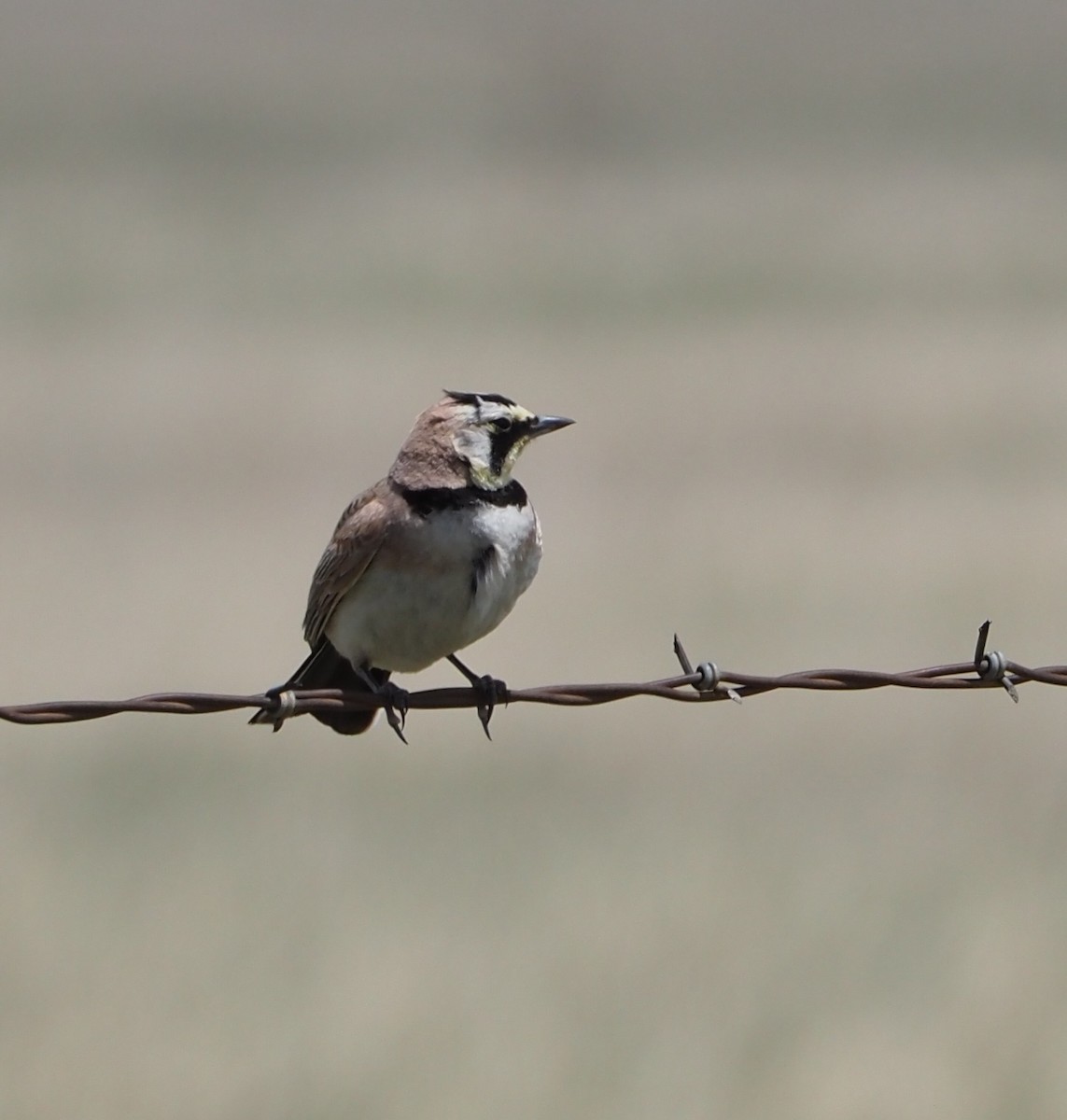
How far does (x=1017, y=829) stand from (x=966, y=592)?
4394 mm

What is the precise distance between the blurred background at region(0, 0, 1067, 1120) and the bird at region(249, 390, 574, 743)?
2138 mm

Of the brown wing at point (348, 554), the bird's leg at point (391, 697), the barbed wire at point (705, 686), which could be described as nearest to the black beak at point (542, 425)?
the brown wing at point (348, 554)

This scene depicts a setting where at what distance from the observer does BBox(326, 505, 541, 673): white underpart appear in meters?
6.54

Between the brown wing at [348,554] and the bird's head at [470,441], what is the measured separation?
0.15 meters

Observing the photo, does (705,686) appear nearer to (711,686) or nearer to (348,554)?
(711,686)

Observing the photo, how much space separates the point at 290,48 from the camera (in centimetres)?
5597

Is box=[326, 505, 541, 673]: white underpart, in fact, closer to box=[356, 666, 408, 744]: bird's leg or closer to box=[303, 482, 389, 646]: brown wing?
box=[303, 482, 389, 646]: brown wing

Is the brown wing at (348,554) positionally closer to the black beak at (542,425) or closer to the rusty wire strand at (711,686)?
the black beak at (542,425)

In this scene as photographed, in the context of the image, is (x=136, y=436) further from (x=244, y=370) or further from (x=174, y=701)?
(x=174, y=701)

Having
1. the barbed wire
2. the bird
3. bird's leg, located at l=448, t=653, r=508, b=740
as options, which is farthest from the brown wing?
the barbed wire

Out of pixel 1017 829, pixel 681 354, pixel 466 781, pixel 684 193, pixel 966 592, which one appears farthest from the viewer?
pixel 684 193

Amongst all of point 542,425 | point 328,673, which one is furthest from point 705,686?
point 328,673

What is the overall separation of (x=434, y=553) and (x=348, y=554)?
373 mm

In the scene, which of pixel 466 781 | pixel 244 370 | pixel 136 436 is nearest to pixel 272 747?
pixel 466 781
